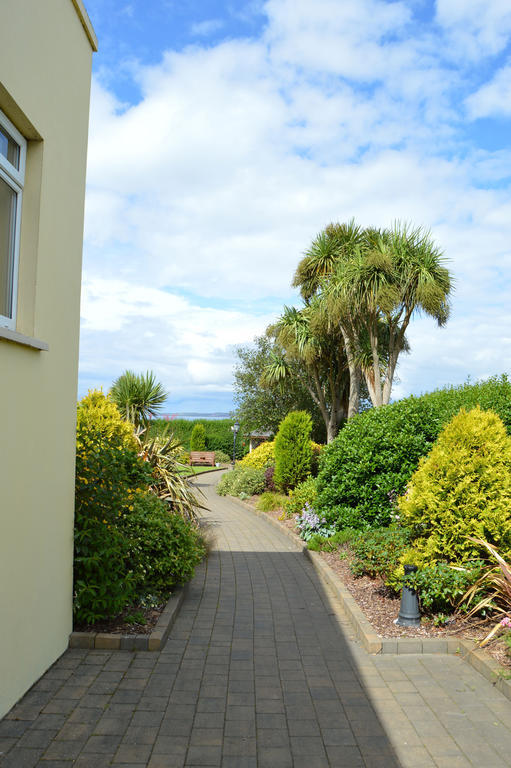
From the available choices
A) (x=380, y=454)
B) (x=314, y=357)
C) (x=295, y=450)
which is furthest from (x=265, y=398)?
(x=380, y=454)

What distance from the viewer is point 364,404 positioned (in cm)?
2353

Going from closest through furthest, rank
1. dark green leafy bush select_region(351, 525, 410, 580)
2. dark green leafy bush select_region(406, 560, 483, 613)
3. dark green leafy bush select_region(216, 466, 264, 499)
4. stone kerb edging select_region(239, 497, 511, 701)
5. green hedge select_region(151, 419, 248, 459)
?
stone kerb edging select_region(239, 497, 511, 701), dark green leafy bush select_region(406, 560, 483, 613), dark green leafy bush select_region(351, 525, 410, 580), dark green leafy bush select_region(216, 466, 264, 499), green hedge select_region(151, 419, 248, 459)

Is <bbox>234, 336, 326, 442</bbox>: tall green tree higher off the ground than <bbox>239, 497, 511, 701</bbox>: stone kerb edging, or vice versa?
<bbox>234, 336, 326, 442</bbox>: tall green tree

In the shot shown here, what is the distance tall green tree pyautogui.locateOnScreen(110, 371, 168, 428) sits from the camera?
12.8 metres

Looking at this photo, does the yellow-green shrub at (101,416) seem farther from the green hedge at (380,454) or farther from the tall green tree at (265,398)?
the tall green tree at (265,398)

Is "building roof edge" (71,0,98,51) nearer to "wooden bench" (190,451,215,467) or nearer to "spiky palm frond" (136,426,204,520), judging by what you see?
"spiky palm frond" (136,426,204,520)

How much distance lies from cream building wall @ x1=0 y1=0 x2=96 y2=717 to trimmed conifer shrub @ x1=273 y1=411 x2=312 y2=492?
897 centimetres

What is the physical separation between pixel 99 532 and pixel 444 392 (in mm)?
7184

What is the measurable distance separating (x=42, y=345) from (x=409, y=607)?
12.8ft

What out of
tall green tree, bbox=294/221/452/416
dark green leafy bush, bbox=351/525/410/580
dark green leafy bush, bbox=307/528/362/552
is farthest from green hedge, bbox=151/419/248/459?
dark green leafy bush, bbox=351/525/410/580

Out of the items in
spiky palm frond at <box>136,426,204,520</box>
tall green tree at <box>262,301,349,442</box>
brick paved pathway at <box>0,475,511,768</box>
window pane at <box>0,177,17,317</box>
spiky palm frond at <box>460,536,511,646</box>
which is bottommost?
brick paved pathway at <box>0,475,511,768</box>

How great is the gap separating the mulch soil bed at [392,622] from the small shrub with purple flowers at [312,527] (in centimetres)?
183

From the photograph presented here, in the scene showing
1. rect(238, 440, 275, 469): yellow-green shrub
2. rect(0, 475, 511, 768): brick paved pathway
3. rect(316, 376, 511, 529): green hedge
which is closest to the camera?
rect(0, 475, 511, 768): brick paved pathway

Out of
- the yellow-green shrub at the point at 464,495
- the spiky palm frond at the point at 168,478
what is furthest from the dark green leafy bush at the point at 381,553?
the spiky palm frond at the point at 168,478
